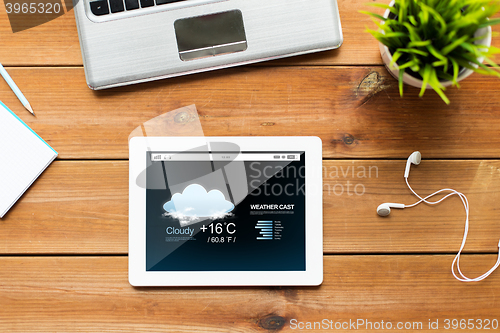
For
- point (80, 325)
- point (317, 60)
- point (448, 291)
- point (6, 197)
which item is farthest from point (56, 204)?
point (448, 291)

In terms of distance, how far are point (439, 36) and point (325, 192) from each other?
11.3 inches

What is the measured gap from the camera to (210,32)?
1.81ft

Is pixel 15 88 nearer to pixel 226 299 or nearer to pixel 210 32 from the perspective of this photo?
pixel 210 32

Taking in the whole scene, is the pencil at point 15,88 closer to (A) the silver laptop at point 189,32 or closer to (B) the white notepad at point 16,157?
(B) the white notepad at point 16,157

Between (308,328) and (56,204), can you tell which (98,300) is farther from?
(308,328)

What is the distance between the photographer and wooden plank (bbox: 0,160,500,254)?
586 mm

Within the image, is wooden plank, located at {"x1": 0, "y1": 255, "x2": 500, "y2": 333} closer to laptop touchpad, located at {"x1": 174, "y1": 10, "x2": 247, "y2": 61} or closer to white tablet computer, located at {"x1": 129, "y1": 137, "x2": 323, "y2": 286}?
white tablet computer, located at {"x1": 129, "y1": 137, "x2": 323, "y2": 286}

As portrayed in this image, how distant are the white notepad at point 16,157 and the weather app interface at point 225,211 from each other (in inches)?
7.7

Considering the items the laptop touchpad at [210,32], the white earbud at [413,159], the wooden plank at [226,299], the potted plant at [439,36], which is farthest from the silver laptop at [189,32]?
the wooden plank at [226,299]

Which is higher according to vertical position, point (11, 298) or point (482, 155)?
point (482, 155)

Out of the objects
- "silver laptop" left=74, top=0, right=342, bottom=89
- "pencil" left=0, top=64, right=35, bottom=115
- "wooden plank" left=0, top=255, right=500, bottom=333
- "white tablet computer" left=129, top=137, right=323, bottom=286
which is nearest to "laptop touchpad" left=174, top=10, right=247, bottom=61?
"silver laptop" left=74, top=0, right=342, bottom=89

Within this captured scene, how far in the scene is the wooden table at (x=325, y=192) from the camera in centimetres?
58

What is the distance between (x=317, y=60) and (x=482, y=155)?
1.11ft

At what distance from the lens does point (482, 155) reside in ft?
1.94
